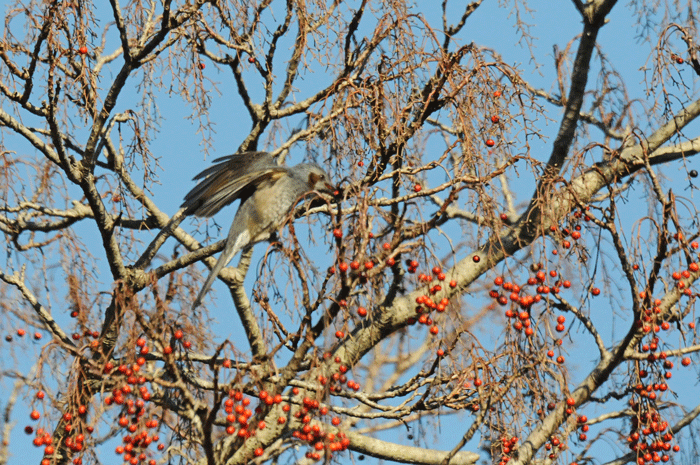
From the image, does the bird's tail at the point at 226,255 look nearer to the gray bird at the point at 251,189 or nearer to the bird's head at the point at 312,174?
the gray bird at the point at 251,189

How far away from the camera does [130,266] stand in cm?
494

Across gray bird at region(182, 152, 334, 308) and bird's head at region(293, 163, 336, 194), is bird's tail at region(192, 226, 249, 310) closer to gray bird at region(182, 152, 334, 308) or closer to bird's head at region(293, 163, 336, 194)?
gray bird at region(182, 152, 334, 308)

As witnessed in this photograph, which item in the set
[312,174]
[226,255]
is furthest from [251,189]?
[226,255]

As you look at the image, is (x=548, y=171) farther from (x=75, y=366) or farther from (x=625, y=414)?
(x=75, y=366)

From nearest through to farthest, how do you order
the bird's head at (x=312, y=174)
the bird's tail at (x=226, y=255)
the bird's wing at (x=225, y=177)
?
1. the bird's tail at (x=226, y=255)
2. the bird's wing at (x=225, y=177)
3. the bird's head at (x=312, y=174)

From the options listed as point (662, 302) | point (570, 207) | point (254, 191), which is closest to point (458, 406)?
point (570, 207)

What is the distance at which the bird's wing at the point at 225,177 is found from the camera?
5492 mm

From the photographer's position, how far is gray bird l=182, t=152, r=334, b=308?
5.52 metres

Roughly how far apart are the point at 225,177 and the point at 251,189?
1.64 feet

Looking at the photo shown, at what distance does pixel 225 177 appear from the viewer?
571 cm

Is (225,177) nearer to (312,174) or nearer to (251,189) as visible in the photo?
(251,189)

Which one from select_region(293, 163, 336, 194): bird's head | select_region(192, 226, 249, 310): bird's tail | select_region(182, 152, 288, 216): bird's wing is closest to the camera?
select_region(192, 226, 249, 310): bird's tail

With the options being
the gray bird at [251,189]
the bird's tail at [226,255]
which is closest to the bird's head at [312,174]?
the gray bird at [251,189]

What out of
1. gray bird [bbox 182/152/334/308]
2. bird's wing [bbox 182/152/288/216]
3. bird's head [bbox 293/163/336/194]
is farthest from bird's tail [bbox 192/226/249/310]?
bird's head [bbox 293/163/336/194]
